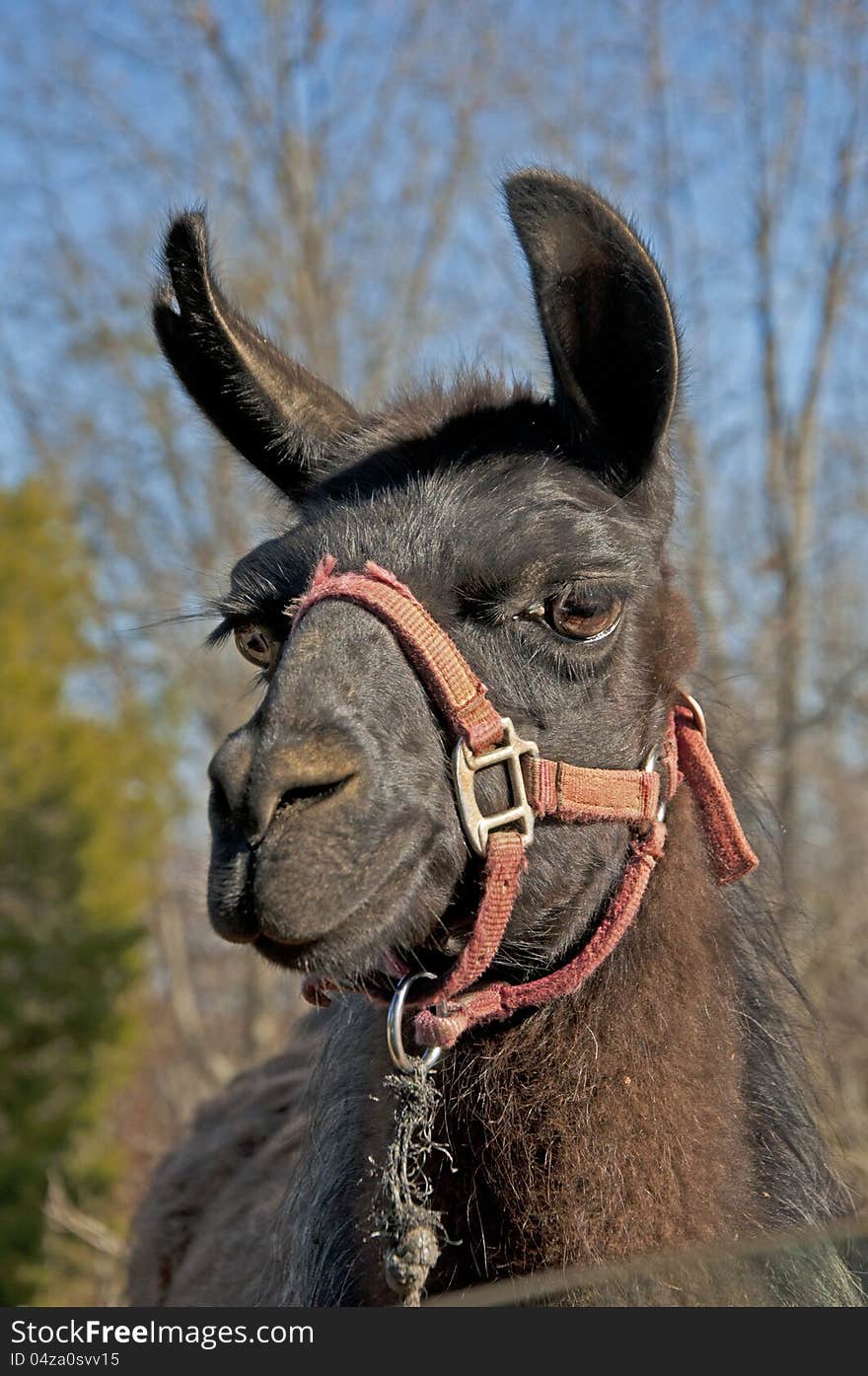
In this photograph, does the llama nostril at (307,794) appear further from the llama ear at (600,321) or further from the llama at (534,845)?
the llama ear at (600,321)

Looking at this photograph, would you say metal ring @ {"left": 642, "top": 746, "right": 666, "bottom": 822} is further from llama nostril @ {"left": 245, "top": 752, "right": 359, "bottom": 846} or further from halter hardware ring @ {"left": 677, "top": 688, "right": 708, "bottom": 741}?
llama nostril @ {"left": 245, "top": 752, "right": 359, "bottom": 846}

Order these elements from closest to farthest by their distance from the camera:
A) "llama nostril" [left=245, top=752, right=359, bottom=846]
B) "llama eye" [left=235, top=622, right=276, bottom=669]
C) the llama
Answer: "llama nostril" [left=245, top=752, right=359, bottom=846] < the llama < "llama eye" [left=235, top=622, right=276, bottom=669]

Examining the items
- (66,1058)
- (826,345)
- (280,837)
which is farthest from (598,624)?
(66,1058)

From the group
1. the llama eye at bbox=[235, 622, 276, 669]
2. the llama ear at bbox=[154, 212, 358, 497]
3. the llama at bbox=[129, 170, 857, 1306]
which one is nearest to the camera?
the llama at bbox=[129, 170, 857, 1306]

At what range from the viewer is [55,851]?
16.1 metres

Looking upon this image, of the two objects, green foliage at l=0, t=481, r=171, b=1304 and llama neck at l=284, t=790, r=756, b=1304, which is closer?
llama neck at l=284, t=790, r=756, b=1304

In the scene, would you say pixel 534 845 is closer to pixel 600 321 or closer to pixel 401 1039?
pixel 401 1039

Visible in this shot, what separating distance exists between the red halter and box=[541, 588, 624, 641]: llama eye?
249mm

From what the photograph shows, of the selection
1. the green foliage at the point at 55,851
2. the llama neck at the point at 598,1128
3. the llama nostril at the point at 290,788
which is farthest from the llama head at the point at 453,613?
the green foliage at the point at 55,851

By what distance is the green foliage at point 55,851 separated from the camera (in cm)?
1441

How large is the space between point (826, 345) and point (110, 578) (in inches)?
385

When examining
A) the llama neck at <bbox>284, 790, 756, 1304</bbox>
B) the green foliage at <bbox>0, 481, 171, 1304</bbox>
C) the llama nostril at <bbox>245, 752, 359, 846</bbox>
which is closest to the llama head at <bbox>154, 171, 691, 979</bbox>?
the llama nostril at <bbox>245, 752, 359, 846</bbox>

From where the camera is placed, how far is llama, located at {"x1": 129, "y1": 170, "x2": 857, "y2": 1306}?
2379 millimetres

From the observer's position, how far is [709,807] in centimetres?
301
